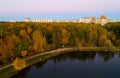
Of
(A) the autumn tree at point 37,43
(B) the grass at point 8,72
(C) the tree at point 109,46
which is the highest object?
(A) the autumn tree at point 37,43

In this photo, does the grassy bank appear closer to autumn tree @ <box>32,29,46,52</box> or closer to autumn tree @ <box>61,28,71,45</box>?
autumn tree @ <box>32,29,46,52</box>

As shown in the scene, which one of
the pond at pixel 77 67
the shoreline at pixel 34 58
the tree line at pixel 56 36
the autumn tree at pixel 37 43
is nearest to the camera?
the shoreline at pixel 34 58

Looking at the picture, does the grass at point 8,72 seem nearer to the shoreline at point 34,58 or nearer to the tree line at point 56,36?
the shoreline at point 34,58

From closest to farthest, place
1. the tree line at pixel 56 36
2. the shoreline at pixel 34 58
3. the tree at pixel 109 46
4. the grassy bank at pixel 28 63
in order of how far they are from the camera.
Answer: the grassy bank at pixel 28 63
the shoreline at pixel 34 58
the tree line at pixel 56 36
the tree at pixel 109 46

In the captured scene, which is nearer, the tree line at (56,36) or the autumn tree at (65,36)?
the tree line at (56,36)

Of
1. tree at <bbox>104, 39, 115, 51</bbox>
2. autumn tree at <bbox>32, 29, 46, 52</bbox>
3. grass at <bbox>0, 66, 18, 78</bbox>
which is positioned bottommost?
grass at <bbox>0, 66, 18, 78</bbox>

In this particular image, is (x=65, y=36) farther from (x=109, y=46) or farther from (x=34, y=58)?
(x=34, y=58)

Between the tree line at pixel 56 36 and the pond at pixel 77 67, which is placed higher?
the tree line at pixel 56 36

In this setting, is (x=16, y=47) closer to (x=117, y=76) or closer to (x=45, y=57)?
(x=45, y=57)

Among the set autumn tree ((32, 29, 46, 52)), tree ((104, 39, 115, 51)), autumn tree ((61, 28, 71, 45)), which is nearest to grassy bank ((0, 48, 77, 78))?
autumn tree ((32, 29, 46, 52))

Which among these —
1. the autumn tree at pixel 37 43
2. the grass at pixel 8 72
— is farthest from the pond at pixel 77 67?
the autumn tree at pixel 37 43
